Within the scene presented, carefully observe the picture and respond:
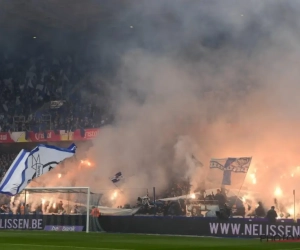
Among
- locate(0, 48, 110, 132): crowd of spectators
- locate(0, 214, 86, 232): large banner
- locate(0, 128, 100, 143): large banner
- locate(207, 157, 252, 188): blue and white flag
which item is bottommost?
locate(0, 214, 86, 232): large banner

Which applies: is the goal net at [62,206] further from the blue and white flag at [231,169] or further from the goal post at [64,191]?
the blue and white flag at [231,169]

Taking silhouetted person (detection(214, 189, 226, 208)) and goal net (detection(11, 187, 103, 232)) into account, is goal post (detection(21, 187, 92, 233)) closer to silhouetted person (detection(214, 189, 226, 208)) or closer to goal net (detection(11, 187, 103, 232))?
goal net (detection(11, 187, 103, 232))

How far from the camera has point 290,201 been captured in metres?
29.0

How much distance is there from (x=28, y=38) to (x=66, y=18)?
7388mm

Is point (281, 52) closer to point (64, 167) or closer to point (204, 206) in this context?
point (204, 206)

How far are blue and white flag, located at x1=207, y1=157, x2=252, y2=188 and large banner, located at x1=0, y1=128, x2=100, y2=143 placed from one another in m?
10.6

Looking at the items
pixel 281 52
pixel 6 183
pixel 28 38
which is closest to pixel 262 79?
pixel 281 52

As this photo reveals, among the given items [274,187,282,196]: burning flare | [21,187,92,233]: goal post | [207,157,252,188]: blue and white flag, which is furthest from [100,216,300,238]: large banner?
[274,187,282,196]: burning flare

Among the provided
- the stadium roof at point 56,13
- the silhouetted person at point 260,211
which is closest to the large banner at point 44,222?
the silhouetted person at point 260,211

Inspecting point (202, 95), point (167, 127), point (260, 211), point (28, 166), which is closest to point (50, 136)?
point (167, 127)

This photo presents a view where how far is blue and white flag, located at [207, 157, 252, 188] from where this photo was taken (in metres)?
31.2

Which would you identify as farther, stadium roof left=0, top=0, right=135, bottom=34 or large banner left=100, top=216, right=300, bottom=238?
stadium roof left=0, top=0, right=135, bottom=34

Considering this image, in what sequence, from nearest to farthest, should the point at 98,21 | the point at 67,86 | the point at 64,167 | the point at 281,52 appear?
the point at 281,52 < the point at 98,21 < the point at 64,167 < the point at 67,86

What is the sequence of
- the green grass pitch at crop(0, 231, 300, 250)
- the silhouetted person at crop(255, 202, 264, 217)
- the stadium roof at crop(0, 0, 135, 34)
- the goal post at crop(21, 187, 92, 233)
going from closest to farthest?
1. the green grass pitch at crop(0, 231, 300, 250)
2. the silhouetted person at crop(255, 202, 264, 217)
3. the goal post at crop(21, 187, 92, 233)
4. the stadium roof at crop(0, 0, 135, 34)
